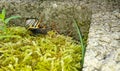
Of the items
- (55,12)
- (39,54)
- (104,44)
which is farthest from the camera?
(55,12)

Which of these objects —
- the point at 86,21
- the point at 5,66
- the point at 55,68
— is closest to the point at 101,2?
the point at 86,21

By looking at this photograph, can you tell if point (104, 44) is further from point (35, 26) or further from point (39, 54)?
point (35, 26)

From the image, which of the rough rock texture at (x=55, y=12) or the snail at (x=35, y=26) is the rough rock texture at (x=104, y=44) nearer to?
the rough rock texture at (x=55, y=12)

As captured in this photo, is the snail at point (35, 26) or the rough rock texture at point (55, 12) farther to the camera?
the snail at point (35, 26)

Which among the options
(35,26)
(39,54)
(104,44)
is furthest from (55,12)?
(104,44)

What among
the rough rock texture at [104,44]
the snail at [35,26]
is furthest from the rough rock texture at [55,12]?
the rough rock texture at [104,44]

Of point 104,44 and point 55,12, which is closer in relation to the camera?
point 104,44

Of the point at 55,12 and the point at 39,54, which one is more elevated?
the point at 55,12
